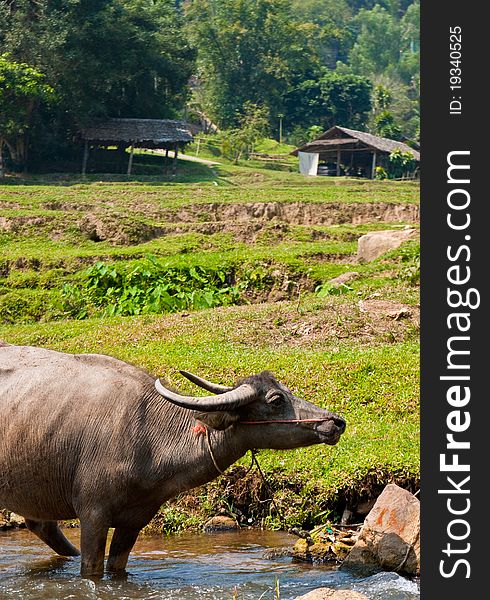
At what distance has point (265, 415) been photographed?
609 cm

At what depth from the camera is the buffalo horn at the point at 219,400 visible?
19.3 ft

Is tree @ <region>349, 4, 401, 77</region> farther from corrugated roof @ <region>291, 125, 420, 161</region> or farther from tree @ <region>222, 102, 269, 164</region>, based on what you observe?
corrugated roof @ <region>291, 125, 420, 161</region>

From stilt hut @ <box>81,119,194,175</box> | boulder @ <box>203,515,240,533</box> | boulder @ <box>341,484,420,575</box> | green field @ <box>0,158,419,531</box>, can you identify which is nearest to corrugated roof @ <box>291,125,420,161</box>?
stilt hut @ <box>81,119,194,175</box>

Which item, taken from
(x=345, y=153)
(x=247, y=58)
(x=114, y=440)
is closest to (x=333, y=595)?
(x=114, y=440)

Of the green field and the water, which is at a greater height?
the green field

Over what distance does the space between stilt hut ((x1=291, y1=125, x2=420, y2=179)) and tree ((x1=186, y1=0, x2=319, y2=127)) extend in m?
8.60

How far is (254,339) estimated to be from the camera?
39.1 feet

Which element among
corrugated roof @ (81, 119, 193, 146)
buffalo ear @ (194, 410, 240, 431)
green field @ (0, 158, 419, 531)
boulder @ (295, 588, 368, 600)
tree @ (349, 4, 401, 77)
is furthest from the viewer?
tree @ (349, 4, 401, 77)

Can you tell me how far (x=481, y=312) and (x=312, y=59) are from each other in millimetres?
54000

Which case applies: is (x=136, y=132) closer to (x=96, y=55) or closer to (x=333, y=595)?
(x=96, y=55)

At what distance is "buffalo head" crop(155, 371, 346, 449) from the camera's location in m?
5.94

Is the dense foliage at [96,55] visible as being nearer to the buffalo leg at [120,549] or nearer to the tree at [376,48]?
the buffalo leg at [120,549]

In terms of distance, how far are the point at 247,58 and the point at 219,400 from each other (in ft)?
167

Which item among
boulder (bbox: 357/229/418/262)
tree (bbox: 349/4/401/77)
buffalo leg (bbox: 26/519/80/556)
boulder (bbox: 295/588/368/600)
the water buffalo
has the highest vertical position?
tree (bbox: 349/4/401/77)
